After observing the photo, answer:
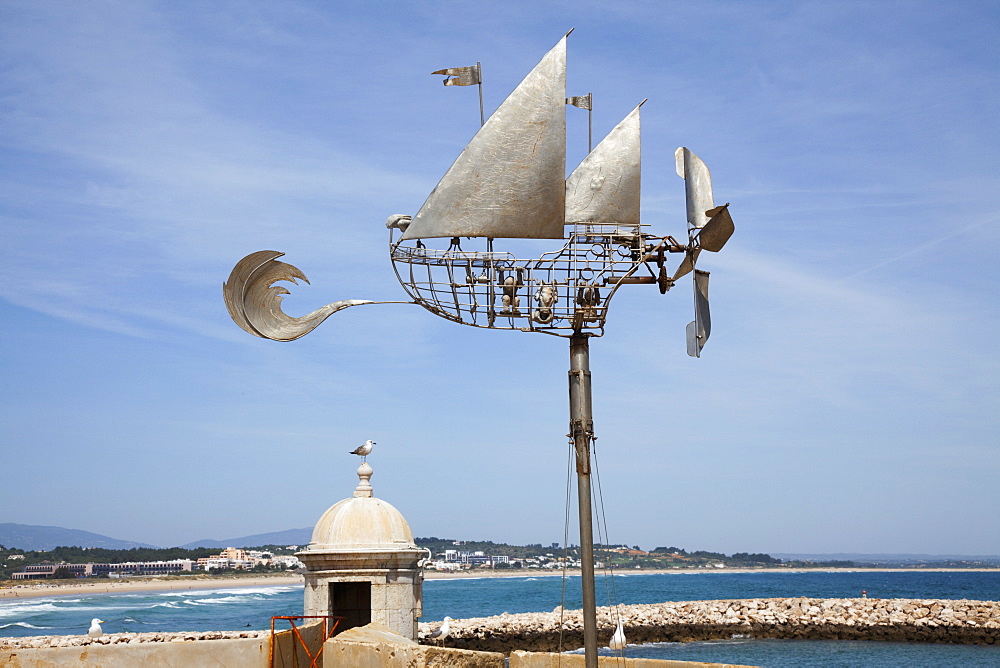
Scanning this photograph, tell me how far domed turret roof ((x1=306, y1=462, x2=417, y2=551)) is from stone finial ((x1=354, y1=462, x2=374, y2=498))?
2cm

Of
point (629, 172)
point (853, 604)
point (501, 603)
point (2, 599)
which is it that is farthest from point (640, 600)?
point (629, 172)

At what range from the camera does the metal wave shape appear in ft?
27.3

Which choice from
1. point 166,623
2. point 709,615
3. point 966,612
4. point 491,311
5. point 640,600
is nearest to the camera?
point 491,311

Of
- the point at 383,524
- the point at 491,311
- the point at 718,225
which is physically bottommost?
the point at 383,524

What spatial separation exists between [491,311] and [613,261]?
108 centimetres

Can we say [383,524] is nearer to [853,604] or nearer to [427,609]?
[853,604]

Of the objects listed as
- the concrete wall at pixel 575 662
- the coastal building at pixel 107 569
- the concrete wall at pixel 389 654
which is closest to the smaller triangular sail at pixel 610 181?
the concrete wall at pixel 575 662

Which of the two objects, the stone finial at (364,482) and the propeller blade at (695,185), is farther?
the stone finial at (364,482)

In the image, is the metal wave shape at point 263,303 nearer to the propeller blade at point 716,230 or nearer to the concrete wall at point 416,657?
the propeller blade at point 716,230

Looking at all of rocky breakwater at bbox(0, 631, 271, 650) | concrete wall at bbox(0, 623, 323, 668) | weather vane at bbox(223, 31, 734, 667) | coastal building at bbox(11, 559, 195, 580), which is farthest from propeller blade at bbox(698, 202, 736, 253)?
coastal building at bbox(11, 559, 195, 580)

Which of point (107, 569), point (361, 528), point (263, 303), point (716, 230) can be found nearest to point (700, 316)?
point (716, 230)

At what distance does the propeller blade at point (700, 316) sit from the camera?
8133 millimetres

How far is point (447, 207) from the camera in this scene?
778 cm

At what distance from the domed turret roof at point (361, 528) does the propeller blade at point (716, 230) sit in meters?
7.15
